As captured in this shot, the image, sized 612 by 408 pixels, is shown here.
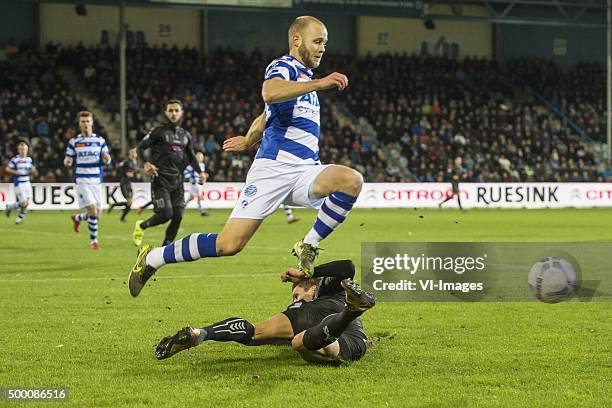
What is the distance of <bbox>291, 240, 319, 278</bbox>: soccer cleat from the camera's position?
23.1ft

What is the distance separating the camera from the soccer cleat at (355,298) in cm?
614

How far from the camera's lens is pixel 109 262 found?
14.8 meters

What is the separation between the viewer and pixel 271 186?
23.8ft

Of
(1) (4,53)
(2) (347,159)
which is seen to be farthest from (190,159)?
(1) (4,53)

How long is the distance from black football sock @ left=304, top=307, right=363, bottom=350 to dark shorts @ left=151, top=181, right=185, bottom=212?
30.7ft

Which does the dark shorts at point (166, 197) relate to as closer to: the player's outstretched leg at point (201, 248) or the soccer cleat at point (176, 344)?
the player's outstretched leg at point (201, 248)

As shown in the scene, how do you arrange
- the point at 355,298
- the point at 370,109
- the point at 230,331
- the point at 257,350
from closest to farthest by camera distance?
the point at 355,298
the point at 230,331
the point at 257,350
the point at 370,109

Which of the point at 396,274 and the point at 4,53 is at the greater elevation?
the point at 4,53

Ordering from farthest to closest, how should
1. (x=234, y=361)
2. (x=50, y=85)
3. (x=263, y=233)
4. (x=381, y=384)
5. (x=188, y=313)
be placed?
(x=50, y=85) < (x=263, y=233) < (x=188, y=313) < (x=234, y=361) < (x=381, y=384)

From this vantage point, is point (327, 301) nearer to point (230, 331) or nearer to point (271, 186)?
point (230, 331)

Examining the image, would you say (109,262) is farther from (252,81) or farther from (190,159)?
(252,81)

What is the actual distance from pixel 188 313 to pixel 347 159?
30.2 m

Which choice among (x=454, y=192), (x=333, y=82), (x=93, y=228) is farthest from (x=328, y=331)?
(x=454, y=192)

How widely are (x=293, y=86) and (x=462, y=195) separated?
29.2 metres
